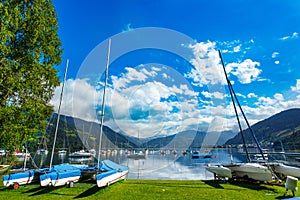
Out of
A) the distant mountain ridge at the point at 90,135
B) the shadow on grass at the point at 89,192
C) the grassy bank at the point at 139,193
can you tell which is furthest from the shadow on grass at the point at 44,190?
the distant mountain ridge at the point at 90,135

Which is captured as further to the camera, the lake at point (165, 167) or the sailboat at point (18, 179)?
the lake at point (165, 167)

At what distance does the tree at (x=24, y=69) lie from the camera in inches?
344

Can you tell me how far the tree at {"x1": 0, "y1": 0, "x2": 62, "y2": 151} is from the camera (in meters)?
8.73

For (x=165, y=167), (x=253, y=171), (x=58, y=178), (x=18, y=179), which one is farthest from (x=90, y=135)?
(x=253, y=171)

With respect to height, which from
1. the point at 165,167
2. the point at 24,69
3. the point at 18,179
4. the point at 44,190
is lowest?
the point at 165,167

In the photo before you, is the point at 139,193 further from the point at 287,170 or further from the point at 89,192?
the point at 287,170

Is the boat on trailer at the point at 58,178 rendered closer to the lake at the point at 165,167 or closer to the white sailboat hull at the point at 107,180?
the white sailboat hull at the point at 107,180

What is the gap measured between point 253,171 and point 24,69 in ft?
48.3

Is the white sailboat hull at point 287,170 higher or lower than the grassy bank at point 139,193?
higher

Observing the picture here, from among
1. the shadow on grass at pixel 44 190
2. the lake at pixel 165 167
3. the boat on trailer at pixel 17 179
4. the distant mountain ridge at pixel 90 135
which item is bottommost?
the lake at pixel 165 167

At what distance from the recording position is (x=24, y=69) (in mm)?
9391

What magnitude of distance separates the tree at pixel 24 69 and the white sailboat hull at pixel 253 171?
13.3 meters

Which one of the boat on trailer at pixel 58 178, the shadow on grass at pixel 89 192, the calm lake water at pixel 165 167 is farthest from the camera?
the calm lake water at pixel 165 167

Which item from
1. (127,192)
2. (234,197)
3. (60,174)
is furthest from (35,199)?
(234,197)
